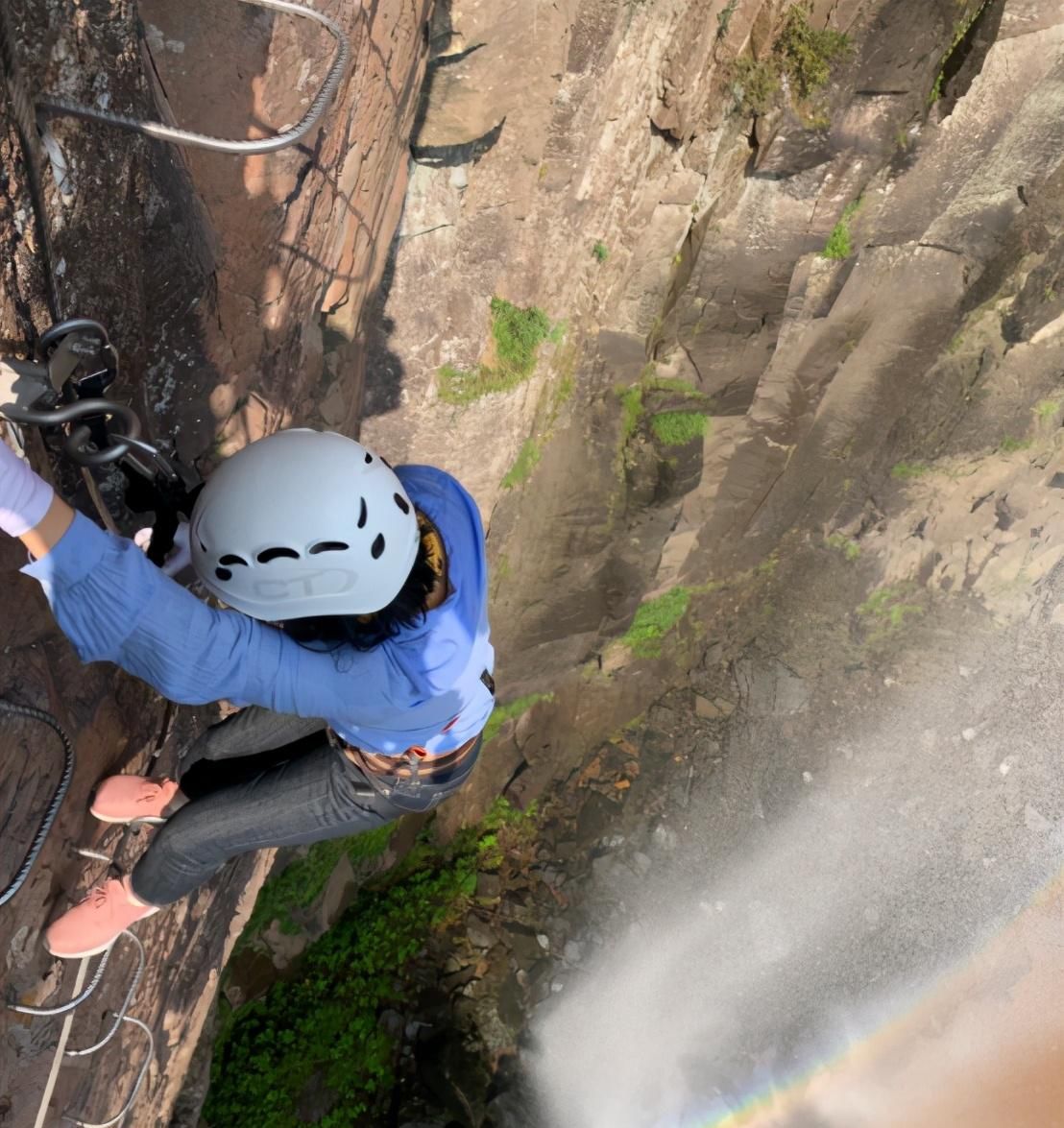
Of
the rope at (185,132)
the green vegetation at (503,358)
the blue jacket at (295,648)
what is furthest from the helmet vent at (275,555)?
the green vegetation at (503,358)

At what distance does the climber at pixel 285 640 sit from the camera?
1.42m

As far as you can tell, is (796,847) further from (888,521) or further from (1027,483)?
(1027,483)

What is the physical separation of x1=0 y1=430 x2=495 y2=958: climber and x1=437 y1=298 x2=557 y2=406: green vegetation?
247 centimetres

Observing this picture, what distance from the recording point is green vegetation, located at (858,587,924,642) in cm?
860

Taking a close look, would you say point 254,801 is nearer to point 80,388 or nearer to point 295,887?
point 80,388

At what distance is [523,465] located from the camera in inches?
215

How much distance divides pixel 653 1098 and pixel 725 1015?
1061 millimetres

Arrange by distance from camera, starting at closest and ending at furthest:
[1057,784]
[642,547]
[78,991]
→ [78,991] → [642,547] → [1057,784]

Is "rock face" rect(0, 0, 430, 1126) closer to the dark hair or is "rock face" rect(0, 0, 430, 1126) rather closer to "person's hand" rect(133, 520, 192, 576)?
"person's hand" rect(133, 520, 192, 576)

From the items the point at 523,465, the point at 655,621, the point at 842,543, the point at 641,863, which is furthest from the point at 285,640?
the point at 842,543

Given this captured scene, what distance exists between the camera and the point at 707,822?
8.15 metres

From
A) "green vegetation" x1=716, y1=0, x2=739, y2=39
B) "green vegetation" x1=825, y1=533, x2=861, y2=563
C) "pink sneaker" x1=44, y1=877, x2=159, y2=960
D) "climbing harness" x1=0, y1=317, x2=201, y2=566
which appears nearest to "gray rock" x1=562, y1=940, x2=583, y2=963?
"green vegetation" x1=825, y1=533, x2=861, y2=563

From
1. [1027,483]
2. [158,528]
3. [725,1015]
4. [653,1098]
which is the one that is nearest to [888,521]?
[1027,483]

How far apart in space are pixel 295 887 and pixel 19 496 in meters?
5.23
